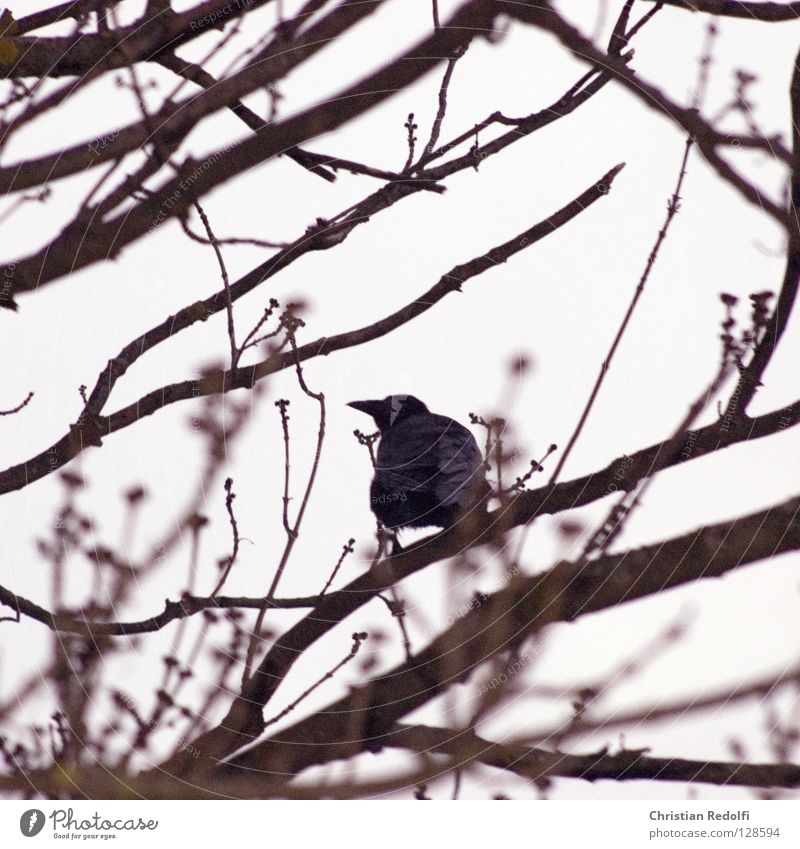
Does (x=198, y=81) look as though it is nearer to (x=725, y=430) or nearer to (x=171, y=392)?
(x=171, y=392)

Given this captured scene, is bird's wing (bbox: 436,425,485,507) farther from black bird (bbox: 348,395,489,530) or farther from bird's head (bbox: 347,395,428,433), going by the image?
bird's head (bbox: 347,395,428,433)

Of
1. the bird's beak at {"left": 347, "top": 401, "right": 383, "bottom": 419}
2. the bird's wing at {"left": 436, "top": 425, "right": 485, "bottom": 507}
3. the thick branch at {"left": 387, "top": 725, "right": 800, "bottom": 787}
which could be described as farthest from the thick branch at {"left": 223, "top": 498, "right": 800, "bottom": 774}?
the bird's beak at {"left": 347, "top": 401, "right": 383, "bottom": 419}

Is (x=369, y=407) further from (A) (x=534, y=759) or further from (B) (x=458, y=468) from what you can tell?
(A) (x=534, y=759)

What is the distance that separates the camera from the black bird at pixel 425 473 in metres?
3.60

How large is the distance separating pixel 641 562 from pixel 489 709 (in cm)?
72

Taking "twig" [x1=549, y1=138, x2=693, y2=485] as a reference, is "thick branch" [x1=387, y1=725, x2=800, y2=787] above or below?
below

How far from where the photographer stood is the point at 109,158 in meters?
3.20

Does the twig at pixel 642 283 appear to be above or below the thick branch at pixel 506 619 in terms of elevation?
above

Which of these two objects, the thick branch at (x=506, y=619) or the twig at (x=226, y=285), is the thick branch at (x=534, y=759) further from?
the twig at (x=226, y=285)

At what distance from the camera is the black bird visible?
3.60 meters

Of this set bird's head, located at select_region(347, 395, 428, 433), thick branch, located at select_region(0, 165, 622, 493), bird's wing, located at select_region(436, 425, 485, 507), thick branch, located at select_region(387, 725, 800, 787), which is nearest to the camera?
thick branch, located at select_region(387, 725, 800, 787)

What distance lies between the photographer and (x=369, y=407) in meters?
3.75

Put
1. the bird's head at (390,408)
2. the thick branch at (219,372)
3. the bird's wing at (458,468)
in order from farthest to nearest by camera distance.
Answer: the bird's head at (390,408), the bird's wing at (458,468), the thick branch at (219,372)

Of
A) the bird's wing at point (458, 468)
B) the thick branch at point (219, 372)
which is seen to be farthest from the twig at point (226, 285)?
the bird's wing at point (458, 468)
